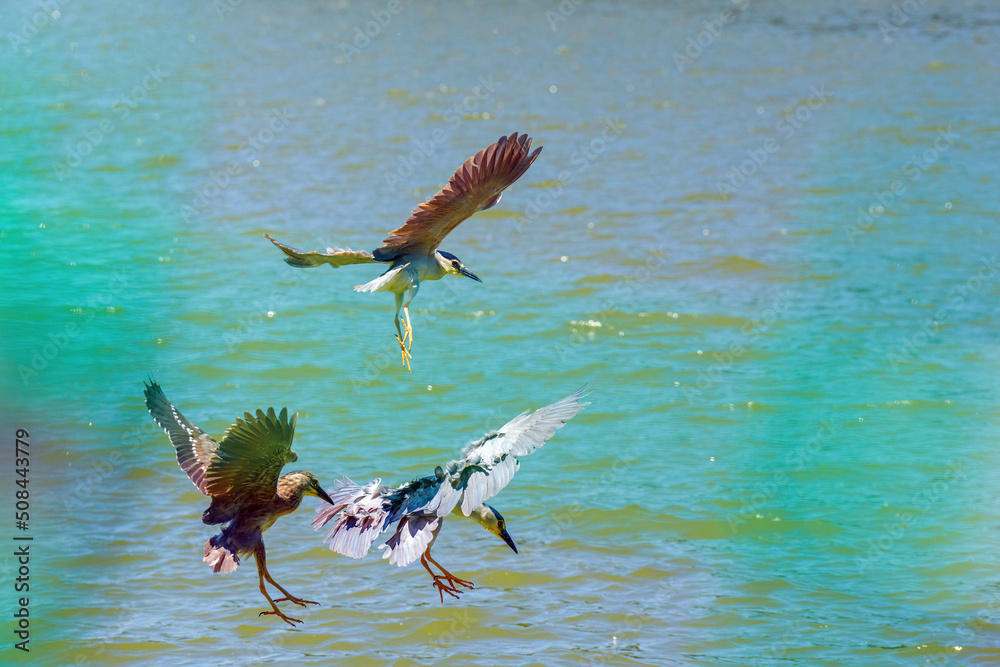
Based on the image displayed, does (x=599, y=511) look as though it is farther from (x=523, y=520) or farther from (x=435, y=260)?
(x=435, y=260)

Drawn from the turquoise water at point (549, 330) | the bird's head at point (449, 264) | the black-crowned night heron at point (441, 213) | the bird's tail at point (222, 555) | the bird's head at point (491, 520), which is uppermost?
the black-crowned night heron at point (441, 213)

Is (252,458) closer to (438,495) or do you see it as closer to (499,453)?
(438,495)

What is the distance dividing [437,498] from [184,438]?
114cm

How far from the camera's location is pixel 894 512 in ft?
28.8

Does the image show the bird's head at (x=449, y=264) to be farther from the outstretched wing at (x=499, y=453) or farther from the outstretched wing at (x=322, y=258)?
the outstretched wing at (x=499, y=453)

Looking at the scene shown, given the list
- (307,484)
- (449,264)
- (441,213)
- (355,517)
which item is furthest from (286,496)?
(441,213)

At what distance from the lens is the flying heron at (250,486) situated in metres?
4.25

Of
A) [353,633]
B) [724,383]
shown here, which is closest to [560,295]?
[724,383]

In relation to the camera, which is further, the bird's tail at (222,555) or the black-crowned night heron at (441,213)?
the black-crowned night heron at (441,213)

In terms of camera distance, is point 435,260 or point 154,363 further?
point 154,363

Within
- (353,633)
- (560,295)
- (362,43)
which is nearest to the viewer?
(353,633)

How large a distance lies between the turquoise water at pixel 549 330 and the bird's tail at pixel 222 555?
269 centimetres

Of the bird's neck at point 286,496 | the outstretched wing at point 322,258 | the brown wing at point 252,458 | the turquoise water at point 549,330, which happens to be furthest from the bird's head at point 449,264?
the turquoise water at point 549,330

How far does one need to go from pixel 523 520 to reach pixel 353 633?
174 centimetres
